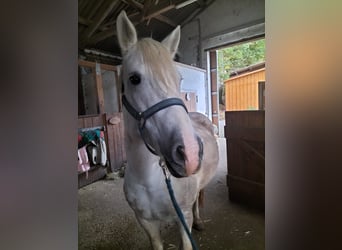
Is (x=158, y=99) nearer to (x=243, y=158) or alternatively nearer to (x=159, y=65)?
(x=159, y=65)

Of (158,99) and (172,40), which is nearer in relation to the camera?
(158,99)

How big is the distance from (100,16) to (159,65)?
0.80 ft

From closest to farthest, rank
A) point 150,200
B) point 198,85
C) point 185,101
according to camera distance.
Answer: point 150,200, point 185,101, point 198,85

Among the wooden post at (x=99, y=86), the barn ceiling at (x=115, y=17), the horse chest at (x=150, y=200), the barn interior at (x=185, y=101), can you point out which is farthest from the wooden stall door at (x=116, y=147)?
the barn ceiling at (x=115, y=17)

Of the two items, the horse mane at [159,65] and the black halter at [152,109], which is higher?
the horse mane at [159,65]

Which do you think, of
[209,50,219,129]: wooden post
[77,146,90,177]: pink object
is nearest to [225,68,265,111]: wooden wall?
[209,50,219,129]: wooden post

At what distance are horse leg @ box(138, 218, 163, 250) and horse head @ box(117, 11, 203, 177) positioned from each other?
37cm

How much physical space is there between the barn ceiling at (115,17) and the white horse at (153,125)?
0.35 feet

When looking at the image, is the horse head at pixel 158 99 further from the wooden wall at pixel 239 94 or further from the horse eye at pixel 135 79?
the wooden wall at pixel 239 94

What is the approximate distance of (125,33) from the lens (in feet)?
1.55

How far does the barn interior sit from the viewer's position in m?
0.65

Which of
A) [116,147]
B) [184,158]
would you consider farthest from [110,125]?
[184,158]

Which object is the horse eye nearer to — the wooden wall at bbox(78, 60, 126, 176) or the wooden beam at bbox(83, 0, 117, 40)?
the wooden beam at bbox(83, 0, 117, 40)

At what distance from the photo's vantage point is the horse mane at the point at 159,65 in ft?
1.45
